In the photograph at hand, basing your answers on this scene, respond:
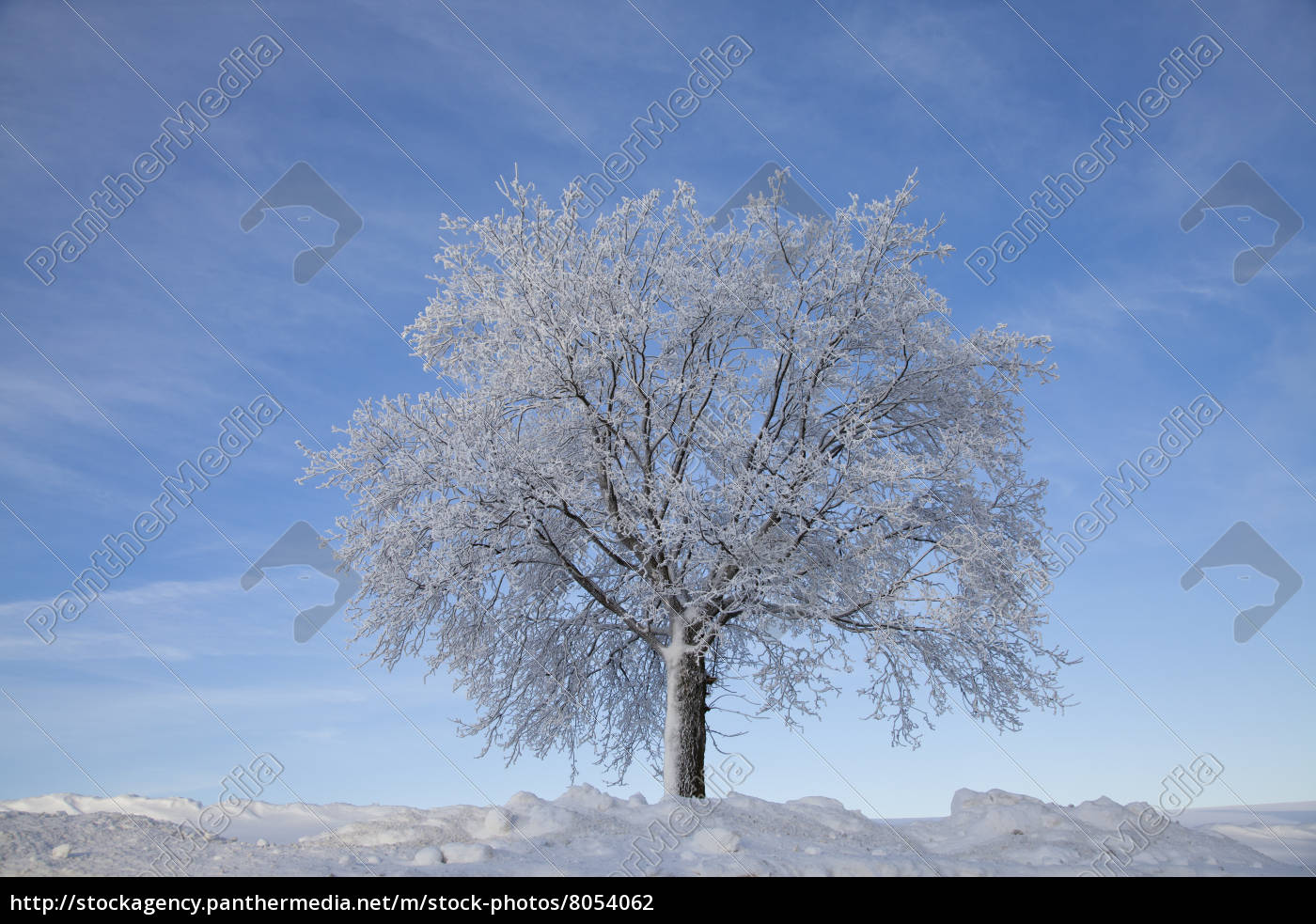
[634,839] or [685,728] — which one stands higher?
[685,728]

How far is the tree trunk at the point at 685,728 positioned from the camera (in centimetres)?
1218

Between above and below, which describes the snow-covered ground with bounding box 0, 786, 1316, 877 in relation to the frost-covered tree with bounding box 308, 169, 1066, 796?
below

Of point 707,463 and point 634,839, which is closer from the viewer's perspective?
point 634,839

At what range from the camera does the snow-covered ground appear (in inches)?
269

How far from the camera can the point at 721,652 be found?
14.0 m

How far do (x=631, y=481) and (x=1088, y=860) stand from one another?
737cm

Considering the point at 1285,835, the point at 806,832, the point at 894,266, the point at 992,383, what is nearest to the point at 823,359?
the point at 894,266

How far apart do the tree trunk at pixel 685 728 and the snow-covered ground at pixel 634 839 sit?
209 centimetres

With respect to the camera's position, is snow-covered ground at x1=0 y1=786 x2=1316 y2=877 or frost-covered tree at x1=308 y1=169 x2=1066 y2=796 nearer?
snow-covered ground at x1=0 y1=786 x2=1316 y2=877

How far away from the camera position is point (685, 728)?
1240 cm

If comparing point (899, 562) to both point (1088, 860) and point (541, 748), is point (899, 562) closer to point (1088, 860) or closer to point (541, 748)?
point (1088, 860)

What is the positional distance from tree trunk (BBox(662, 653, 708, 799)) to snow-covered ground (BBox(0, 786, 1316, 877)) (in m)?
2.09

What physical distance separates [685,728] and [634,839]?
4252 millimetres

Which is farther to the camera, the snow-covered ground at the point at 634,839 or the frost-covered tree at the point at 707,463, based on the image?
the frost-covered tree at the point at 707,463
